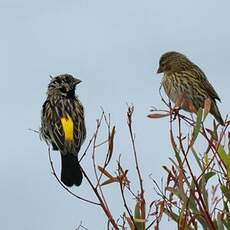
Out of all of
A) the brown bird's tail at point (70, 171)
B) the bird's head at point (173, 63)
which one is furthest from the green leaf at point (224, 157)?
the bird's head at point (173, 63)

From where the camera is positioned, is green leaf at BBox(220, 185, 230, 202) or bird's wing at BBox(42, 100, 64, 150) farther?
bird's wing at BBox(42, 100, 64, 150)

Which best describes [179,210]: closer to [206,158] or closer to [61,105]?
[206,158]

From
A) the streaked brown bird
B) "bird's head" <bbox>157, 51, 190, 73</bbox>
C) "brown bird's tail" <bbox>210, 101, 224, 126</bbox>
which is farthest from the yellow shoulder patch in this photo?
"bird's head" <bbox>157, 51, 190, 73</bbox>

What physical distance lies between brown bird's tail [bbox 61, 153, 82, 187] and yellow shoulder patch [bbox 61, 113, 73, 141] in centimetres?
21

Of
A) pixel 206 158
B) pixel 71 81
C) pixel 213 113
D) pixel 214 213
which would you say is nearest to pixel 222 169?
pixel 206 158

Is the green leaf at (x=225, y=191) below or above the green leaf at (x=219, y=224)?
above

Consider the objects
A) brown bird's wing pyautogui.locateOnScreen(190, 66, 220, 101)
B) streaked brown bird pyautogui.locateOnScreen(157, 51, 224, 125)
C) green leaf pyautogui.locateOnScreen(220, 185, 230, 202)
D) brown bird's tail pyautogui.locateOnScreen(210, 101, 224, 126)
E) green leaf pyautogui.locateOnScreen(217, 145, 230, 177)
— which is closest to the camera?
green leaf pyautogui.locateOnScreen(220, 185, 230, 202)

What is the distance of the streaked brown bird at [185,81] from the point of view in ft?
29.4

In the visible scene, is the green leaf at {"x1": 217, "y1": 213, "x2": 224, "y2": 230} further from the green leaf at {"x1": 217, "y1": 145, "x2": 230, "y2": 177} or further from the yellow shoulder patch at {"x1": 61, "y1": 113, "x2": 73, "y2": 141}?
the yellow shoulder patch at {"x1": 61, "y1": 113, "x2": 73, "y2": 141}

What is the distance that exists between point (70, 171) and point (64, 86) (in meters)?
1.85

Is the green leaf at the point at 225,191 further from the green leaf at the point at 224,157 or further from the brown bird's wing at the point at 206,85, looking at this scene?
the brown bird's wing at the point at 206,85

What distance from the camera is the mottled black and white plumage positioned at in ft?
21.4

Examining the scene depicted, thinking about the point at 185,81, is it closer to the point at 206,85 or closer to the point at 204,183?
the point at 206,85

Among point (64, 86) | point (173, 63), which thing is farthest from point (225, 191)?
point (173, 63)
